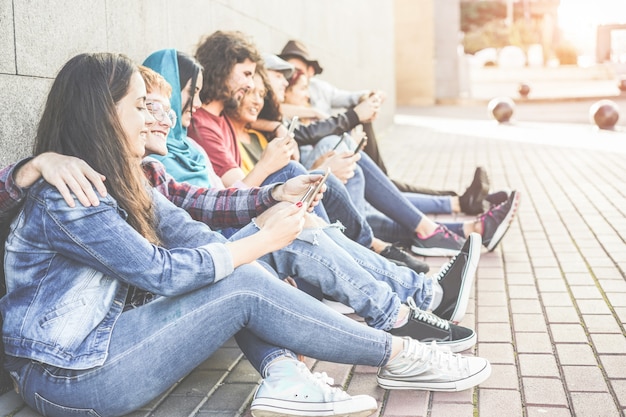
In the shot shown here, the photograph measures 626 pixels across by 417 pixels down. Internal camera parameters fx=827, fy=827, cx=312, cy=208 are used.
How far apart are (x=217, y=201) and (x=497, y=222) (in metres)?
2.33

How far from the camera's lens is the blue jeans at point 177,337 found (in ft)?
8.07

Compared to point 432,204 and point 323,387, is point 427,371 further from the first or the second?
point 432,204

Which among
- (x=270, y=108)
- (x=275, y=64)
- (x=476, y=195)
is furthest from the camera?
(x=476, y=195)

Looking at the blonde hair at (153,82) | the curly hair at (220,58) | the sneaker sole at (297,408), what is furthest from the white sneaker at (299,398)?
the curly hair at (220,58)

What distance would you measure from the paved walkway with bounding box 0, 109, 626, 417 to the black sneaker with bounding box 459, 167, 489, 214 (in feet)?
1.08

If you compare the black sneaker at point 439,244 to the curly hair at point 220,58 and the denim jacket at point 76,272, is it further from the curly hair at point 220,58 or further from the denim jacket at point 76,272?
the denim jacket at point 76,272

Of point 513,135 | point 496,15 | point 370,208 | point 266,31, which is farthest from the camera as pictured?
point 496,15

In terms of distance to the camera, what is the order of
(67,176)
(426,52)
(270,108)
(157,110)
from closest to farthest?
(67,176)
(157,110)
(270,108)
(426,52)

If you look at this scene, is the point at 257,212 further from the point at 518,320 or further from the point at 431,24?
the point at 431,24

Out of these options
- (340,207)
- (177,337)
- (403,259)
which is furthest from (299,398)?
(403,259)

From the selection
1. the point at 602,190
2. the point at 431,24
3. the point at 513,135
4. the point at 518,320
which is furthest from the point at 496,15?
the point at 518,320

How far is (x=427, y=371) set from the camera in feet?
9.53

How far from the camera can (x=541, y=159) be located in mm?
9969

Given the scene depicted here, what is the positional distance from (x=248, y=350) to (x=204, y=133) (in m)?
1.76
